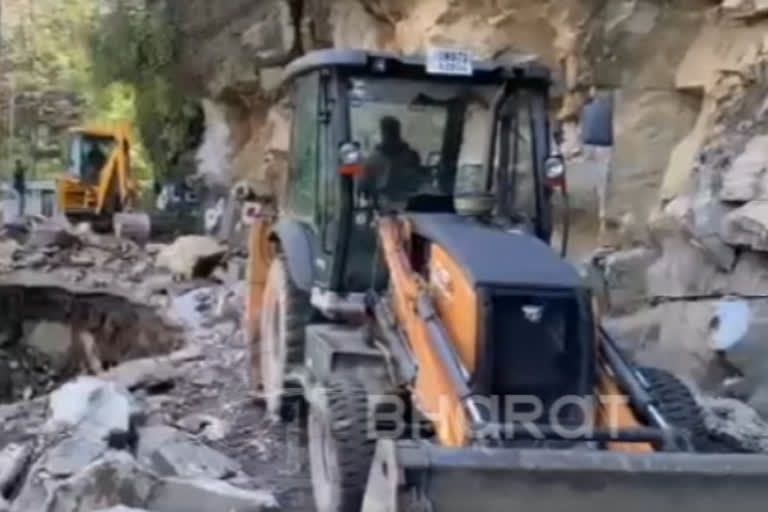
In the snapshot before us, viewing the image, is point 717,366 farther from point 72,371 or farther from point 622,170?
point 72,371

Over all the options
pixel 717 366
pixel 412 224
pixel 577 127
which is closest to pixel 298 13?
pixel 577 127

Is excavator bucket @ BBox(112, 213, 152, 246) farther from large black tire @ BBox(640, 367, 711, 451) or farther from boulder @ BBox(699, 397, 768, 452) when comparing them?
large black tire @ BBox(640, 367, 711, 451)

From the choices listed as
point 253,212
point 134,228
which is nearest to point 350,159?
point 253,212

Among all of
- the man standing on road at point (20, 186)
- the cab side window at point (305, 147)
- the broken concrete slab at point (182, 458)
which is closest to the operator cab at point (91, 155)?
the man standing on road at point (20, 186)

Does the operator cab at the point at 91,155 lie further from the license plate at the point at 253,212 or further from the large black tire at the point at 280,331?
the large black tire at the point at 280,331

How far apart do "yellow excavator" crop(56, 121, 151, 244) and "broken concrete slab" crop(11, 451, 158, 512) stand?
18424 millimetres

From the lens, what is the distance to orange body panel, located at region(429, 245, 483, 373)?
5.34 m

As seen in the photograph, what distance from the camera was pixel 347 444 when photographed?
5863 millimetres

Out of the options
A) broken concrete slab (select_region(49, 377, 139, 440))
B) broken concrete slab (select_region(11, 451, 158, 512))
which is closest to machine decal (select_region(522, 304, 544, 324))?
broken concrete slab (select_region(11, 451, 158, 512))

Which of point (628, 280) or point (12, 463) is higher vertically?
point (628, 280)

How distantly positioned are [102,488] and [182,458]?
40.3 inches

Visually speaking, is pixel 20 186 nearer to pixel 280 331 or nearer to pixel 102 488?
pixel 280 331

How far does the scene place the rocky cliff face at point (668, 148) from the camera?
31.1 feet

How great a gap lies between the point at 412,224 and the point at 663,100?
21.1 ft
